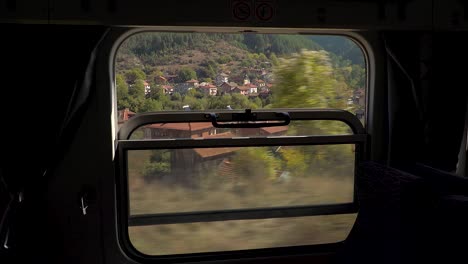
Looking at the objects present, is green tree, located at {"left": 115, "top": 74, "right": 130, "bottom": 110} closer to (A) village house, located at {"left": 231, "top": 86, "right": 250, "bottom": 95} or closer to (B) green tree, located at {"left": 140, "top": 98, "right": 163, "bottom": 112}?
(B) green tree, located at {"left": 140, "top": 98, "right": 163, "bottom": 112}

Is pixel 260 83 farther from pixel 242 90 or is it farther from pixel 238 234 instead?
pixel 238 234

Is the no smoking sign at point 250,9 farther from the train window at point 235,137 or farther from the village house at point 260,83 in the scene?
the village house at point 260,83

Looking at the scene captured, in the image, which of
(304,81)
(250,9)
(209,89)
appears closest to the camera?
(250,9)

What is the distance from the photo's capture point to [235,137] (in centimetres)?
259

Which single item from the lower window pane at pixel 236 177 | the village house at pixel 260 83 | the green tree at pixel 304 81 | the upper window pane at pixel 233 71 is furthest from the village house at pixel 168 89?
the green tree at pixel 304 81

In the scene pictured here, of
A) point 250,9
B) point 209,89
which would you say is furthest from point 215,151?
point 250,9

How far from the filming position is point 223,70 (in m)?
2.53

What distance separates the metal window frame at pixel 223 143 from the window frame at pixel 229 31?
38mm

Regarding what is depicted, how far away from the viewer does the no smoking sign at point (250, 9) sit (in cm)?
242

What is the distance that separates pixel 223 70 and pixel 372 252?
1233 millimetres

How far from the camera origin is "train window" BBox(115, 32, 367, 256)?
249cm

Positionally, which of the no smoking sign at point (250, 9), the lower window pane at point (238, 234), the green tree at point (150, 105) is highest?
the no smoking sign at point (250, 9)

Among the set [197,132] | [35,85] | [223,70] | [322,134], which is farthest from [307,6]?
[35,85]

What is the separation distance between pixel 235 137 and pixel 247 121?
115 millimetres
